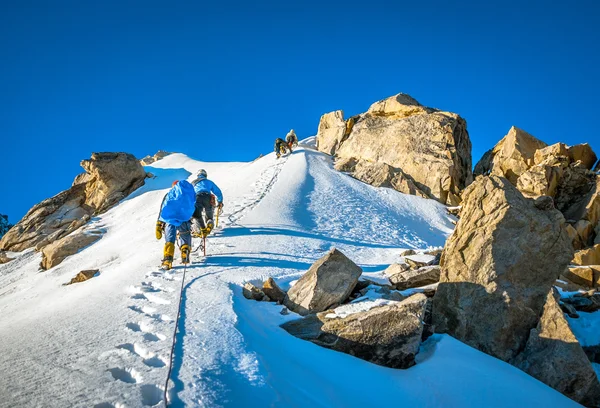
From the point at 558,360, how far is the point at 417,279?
304 centimetres

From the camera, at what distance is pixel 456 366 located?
4.80 m

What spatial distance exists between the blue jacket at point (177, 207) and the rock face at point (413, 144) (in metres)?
19.6

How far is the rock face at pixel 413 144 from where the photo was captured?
26.2m

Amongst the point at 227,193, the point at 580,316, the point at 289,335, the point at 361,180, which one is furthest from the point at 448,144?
the point at 289,335

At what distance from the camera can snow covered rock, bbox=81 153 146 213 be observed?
89.9 feet

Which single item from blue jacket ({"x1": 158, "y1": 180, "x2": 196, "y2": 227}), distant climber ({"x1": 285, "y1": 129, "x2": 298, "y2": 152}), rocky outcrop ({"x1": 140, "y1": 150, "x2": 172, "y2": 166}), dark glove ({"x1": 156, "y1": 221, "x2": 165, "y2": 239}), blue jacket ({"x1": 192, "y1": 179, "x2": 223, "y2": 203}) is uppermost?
rocky outcrop ({"x1": 140, "y1": 150, "x2": 172, "y2": 166})

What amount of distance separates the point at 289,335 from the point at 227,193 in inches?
681

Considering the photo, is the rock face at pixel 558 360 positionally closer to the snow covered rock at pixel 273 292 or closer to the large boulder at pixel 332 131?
the snow covered rock at pixel 273 292

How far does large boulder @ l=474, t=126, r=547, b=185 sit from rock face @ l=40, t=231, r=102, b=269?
29.4m

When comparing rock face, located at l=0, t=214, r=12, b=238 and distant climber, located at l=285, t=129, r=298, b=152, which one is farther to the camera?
rock face, located at l=0, t=214, r=12, b=238

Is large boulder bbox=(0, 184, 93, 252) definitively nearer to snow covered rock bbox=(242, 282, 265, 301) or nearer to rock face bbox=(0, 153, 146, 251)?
rock face bbox=(0, 153, 146, 251)

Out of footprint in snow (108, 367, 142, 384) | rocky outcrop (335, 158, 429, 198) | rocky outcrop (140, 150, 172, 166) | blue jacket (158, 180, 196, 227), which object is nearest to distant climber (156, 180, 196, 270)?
Result: blue jacket (158, 180, 196, 227)

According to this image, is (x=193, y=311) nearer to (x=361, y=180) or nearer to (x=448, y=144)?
(x=361, y=180)

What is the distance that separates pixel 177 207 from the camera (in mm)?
8867
